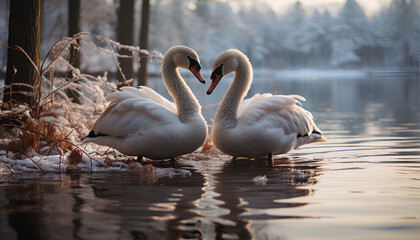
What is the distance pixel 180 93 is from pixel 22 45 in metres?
2.44

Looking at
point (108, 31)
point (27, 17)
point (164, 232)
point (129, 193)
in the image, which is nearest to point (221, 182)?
point (129, 193)

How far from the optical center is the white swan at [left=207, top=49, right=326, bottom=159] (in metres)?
6.52

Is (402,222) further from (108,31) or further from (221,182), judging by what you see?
(108,31)

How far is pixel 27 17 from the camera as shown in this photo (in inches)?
298

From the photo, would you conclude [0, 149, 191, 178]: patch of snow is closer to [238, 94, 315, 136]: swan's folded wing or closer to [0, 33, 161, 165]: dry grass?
[0, 33, 161, 165]: dry grass

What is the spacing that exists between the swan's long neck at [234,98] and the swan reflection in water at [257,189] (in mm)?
561

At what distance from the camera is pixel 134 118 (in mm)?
6324

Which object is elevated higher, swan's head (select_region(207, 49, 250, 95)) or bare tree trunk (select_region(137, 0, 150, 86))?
bare tree trunk (select_region(137, 0, 150, 86))

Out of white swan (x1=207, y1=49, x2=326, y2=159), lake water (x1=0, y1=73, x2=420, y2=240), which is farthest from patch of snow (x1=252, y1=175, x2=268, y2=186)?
white swan (x1=207, y1=49, x2=326, y2=159)

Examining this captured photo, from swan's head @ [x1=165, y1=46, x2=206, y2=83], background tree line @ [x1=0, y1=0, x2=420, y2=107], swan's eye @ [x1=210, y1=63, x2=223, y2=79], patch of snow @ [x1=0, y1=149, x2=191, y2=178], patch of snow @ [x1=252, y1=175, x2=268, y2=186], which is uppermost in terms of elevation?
background tree line @ [x1=0, y1=0, x2=420, y2=107]

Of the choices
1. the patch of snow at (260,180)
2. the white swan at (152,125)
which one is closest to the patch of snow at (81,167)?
the white swan at (152,125)

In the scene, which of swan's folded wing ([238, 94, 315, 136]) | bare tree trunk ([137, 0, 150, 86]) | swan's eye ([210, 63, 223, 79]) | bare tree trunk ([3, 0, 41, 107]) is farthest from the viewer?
bare tree trunk ([137, 0, 150, 86])

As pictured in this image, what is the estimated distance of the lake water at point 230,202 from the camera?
11.8 feet

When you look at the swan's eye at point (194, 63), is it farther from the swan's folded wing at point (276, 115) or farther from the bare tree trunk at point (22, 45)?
the bare tree trunk at point (22, 45)
